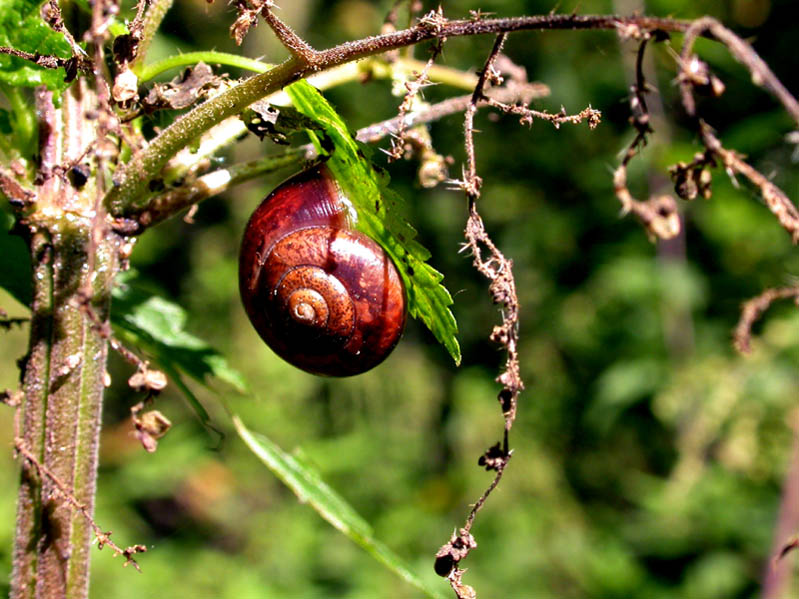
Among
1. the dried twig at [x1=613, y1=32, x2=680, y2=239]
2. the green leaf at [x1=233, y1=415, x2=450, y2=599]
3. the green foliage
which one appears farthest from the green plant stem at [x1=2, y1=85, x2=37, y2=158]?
the dried twig at [x1=613, y1=32, x2=680, y2=239]

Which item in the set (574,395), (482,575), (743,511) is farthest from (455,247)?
(743,511)

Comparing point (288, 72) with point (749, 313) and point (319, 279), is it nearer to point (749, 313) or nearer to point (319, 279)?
point (319, 279)

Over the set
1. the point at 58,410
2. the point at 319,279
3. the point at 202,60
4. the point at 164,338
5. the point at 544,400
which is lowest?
the point at 58,410

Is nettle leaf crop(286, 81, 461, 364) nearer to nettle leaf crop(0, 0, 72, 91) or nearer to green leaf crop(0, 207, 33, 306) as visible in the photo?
nettle leaf crop(0, 0, 72, 91)

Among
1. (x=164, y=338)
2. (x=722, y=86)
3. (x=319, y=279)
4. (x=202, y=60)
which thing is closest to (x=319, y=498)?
(x=164, y=338)

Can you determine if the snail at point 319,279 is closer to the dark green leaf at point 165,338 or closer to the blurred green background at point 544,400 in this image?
the dark green leaf at point 165,338

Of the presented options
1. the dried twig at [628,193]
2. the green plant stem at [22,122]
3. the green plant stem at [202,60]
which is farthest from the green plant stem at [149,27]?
the dried twig at [628,193]
